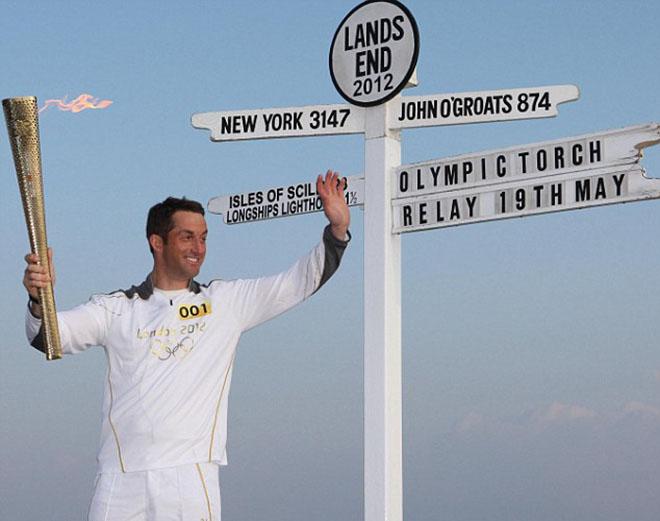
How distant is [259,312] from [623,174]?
2.22 m

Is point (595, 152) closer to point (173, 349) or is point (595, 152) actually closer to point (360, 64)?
point (360, 64)

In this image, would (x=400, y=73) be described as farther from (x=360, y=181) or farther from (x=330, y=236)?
(x=330, y=236)

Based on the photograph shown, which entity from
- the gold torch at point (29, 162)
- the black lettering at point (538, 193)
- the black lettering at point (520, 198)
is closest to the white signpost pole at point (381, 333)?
the black lettering at point (520, 198)

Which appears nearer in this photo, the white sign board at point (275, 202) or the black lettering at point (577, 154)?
the black lettering at point (577, 154)

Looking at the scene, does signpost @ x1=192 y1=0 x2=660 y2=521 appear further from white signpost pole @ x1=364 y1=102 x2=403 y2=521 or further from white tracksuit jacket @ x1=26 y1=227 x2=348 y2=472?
white tracksuit jacket @ x1=26 y1=227 x2=348 y2=472

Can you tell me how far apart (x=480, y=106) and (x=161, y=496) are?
9.99 ft

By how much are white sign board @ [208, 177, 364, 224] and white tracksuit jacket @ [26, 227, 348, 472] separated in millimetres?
879

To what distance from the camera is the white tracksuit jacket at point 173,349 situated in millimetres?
6258

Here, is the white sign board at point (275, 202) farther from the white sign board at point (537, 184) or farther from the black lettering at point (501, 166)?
the black lettering at point (501, 166)

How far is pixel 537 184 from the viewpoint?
264 inches

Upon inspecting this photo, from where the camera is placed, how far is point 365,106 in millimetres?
7414

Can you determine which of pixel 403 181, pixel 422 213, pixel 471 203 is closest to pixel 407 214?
pixel 422 213

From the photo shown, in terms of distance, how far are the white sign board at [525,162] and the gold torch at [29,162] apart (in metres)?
2.30


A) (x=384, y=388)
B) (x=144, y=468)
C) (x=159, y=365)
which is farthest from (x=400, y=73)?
(x=144, y=468)
